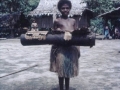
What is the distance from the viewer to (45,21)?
23.6 meters

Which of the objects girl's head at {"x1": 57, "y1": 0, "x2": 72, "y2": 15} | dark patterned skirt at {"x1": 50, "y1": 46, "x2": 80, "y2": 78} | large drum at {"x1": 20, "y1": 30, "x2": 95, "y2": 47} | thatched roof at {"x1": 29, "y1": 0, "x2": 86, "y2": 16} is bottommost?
dark patterned skirt at {"x1": 50, "y1": 46, "x2": 80, "y2": 78}

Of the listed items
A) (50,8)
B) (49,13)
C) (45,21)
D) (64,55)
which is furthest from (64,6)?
(45,21)

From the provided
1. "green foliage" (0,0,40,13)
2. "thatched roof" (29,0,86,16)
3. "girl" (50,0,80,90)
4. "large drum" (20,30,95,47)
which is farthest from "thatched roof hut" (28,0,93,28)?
"large drum" (20,30,95,47)

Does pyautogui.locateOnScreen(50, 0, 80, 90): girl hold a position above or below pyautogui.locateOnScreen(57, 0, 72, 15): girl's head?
below

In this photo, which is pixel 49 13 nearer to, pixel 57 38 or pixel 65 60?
pixel 65 60

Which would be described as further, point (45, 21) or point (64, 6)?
point (45, 21)

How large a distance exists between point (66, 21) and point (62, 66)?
0.71 m

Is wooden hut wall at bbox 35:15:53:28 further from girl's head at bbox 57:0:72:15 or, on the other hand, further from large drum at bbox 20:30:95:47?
large drum at bbox 20:30:95:47

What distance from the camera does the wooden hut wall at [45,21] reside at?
2322 centimetres

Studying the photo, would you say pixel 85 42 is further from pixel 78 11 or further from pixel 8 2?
pixel 8 2

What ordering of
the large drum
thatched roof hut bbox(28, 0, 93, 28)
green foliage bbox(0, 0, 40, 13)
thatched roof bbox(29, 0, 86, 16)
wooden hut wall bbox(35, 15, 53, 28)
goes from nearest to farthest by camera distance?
the large drum → thatched roof bbox(29, 0, 86, 16) → thatched roof hut bbox(28, 0, 93, 28) → wooden hut wall bbox(35, 15, 53, 28) → green foliage bbox(0, 0, 40, 13)

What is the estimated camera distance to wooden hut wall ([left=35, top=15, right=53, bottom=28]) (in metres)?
23.2

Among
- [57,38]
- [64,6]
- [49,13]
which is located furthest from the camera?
[49,13]

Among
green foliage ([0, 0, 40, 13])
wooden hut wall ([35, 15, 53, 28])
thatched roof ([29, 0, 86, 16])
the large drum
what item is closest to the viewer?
the large drum
